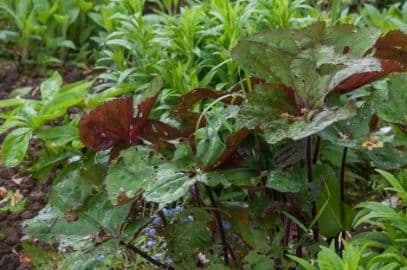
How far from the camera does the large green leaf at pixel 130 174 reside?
2117 mm

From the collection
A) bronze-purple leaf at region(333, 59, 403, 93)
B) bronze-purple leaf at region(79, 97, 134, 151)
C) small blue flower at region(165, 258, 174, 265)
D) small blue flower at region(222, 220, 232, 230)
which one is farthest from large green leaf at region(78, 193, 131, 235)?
bronze-purple leaf at region(333, 59, 403, 93)

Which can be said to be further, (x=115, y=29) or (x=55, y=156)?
(x=115, y=29)

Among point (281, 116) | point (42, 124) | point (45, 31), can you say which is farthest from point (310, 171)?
point (45, 31)

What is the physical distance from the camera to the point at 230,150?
85.4 inches

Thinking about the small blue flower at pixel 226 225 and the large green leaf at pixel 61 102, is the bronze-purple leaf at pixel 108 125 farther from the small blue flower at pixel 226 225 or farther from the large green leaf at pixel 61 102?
the large green leaf at pixel 61 102

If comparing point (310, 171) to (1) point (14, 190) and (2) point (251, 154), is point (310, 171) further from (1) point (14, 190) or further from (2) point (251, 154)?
(1) point (14, 190)

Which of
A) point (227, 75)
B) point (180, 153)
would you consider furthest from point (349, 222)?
point (227, 75)

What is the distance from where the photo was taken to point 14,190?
343 cm

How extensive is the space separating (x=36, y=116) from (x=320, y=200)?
1208 millimetres

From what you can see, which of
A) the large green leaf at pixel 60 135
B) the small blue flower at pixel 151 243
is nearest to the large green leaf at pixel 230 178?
the small blue flower at pixel 151 243

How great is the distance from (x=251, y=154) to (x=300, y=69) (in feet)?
1.09

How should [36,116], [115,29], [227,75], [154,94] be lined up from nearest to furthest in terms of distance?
[154,94] < [36,116] < [227,75] < [115,29]

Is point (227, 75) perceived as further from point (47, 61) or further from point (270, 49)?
point (47, 61)

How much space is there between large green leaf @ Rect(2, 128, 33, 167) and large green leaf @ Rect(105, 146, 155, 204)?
2.60 ft
